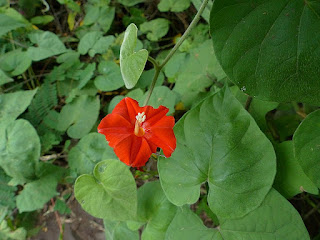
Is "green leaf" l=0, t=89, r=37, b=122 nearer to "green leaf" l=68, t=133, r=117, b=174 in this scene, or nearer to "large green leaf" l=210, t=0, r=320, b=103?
"green leaf" l=68, t=133, r=117, b=174

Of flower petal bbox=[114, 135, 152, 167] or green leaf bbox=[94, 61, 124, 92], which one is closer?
flower petal bbox=[114, 135, 152, 167]

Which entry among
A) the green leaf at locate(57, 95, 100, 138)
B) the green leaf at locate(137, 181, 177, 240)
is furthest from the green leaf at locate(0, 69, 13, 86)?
the green leaf at locate(137, 181, 177, 240)

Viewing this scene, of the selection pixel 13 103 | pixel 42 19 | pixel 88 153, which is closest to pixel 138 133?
pixel 88 153

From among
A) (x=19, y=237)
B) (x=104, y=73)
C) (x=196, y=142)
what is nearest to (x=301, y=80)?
(x=196, y=142)

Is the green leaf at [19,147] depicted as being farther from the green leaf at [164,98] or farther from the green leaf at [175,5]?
the green leaf at [175,5]

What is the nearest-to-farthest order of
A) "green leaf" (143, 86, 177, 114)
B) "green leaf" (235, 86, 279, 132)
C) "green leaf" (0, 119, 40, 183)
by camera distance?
1. "green leaf" (235, 86, 279, 132)
2. "green leaf" (143, 86, 177, 114)
3. "green leaf" (0, 119, 40, 183)

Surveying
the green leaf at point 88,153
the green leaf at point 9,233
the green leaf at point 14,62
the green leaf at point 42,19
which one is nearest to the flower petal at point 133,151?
the green leaf at point 88,153

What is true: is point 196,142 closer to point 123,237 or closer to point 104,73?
point 123,237
